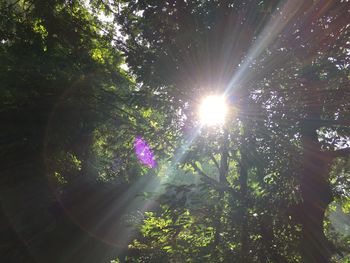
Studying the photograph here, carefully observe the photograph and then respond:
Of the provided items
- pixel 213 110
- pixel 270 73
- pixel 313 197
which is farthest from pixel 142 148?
pixel 313 197

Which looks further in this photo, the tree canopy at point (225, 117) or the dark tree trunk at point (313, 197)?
the dark tree trunk at point (313, 197)

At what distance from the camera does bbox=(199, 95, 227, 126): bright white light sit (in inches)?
195

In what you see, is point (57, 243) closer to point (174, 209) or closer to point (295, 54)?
point (174, 209)

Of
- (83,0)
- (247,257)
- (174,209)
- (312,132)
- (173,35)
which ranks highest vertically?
(83,0)

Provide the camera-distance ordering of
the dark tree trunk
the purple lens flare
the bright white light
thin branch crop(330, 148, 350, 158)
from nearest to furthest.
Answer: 1. the dark tree trunk
2. the bright white light
3. thin branch crop(330, 148, 350, 158)
4. the purple lens flare

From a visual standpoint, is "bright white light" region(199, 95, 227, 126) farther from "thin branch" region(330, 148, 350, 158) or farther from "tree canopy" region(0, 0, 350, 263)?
"thin branch" region(330, 148, 350, 158)

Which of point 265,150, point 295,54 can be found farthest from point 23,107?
point 295,54

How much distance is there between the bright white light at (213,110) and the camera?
4.94 m

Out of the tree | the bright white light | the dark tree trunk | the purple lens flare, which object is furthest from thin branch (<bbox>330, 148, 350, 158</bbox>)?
the purple lens flare

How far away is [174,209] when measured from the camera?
179 inches

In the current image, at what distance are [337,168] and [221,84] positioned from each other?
3018 mm

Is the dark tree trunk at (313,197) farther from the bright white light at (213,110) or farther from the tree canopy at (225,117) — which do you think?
the bright white light at (213,110)

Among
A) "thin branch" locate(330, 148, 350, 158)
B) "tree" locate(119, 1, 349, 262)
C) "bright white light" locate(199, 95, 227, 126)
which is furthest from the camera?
"thin branch" locate(330, 148, 350, 158)

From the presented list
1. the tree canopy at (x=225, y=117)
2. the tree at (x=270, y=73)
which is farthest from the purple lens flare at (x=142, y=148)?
the tree at (x=270, y=73)
